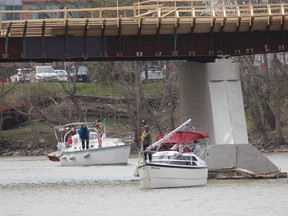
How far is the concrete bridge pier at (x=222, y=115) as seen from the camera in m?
65.8

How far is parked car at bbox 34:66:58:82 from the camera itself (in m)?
121

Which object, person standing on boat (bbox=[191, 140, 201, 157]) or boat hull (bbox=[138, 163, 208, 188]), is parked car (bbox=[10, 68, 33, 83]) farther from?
boat hull (bbox=[138, 163, 208, 188])

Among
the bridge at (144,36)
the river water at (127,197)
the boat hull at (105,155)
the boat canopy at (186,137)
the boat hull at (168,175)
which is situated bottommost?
the river water at (127,197)

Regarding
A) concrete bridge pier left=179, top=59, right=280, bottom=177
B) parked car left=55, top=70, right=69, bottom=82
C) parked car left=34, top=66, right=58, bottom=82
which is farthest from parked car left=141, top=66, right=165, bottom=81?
concrete bridge pier left=179, top=59, right=280, bottom=177

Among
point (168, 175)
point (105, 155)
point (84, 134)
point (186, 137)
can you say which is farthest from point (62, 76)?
point (168, 175)

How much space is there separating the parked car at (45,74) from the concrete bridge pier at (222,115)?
164 ft

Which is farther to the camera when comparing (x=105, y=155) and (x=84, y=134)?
(x=105, y=155)

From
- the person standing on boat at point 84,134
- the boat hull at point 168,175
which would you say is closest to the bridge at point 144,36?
the boat hull at point 168,175

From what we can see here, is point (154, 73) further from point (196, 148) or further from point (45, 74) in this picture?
point (196, 148)

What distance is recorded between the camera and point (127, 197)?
5603 centimetres

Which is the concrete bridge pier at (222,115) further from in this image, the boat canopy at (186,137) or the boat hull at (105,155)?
the boat hull at (105,155)

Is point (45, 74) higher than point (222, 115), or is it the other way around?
point (45, 74)

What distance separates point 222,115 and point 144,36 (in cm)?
568

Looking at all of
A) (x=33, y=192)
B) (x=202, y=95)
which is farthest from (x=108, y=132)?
(x=33, y=192)
